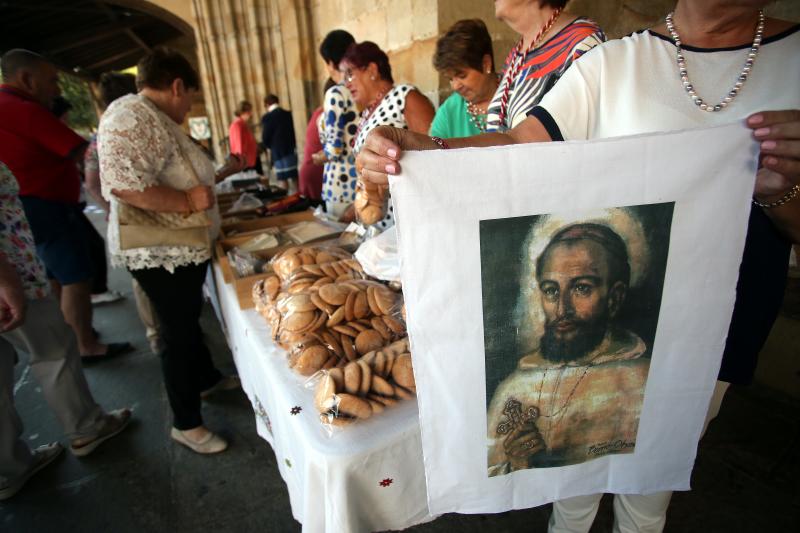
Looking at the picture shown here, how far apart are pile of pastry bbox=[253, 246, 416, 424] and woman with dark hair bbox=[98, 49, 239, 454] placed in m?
0.55

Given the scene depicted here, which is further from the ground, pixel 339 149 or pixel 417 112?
pixel 417 112

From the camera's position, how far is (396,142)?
0.72m

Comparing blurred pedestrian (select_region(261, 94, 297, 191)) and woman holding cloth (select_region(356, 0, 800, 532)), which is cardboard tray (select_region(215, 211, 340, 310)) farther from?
blurred pedestrian (select_region(261, 94, 297, 191))

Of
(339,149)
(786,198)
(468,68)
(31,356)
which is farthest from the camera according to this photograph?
(339,149)

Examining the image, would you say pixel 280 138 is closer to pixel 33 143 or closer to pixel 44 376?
pixel 33 143

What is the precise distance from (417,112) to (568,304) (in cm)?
169

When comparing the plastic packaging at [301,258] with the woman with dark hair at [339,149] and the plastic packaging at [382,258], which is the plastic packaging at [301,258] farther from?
the woman with dark hair at [339,149]

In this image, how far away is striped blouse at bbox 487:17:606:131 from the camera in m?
1.17

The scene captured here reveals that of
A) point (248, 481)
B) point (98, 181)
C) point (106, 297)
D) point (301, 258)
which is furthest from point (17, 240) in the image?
point (106, 297)

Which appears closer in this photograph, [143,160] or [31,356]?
[143,160]

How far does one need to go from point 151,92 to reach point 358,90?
104 centimetres

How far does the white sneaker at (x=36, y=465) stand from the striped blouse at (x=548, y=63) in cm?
295

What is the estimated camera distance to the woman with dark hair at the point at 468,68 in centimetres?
180

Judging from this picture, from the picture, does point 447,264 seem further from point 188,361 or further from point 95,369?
point 95,369
